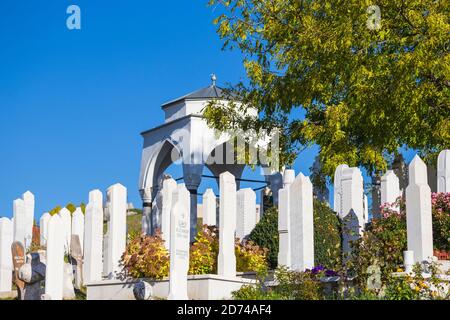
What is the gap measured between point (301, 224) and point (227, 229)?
1177 mm

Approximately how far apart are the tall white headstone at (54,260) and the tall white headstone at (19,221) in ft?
19.8

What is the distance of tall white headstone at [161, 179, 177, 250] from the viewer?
1442cm

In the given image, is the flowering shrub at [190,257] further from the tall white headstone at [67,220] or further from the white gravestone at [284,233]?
the tall white headstone at [67,220]

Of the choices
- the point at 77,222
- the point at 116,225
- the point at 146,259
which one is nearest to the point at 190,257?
the point at 146,259

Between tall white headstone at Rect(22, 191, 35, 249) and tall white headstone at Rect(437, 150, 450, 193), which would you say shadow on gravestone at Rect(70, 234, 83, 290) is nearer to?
tall white headstone at Rect(22, 191, 35, 249)

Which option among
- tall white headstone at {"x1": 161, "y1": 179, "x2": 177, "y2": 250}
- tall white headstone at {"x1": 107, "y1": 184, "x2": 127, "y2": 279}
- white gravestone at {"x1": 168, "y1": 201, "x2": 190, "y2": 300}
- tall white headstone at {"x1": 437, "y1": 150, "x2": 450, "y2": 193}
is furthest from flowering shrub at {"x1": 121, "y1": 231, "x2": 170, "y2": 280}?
tall white headstone at {"x1": 437, "y1": 150, "x2": 450, "y2": 193}

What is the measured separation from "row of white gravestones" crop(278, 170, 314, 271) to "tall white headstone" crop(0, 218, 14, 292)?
6.15 metres

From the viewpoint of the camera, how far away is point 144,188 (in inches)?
1008

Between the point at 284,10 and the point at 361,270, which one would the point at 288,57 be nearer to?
the point at 284,10

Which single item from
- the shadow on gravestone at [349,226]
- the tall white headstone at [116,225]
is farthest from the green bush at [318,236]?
the tall white headstone at [116,225]

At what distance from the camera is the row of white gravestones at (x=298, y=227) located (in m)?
13.4

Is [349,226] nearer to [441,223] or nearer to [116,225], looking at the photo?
[441,223]
